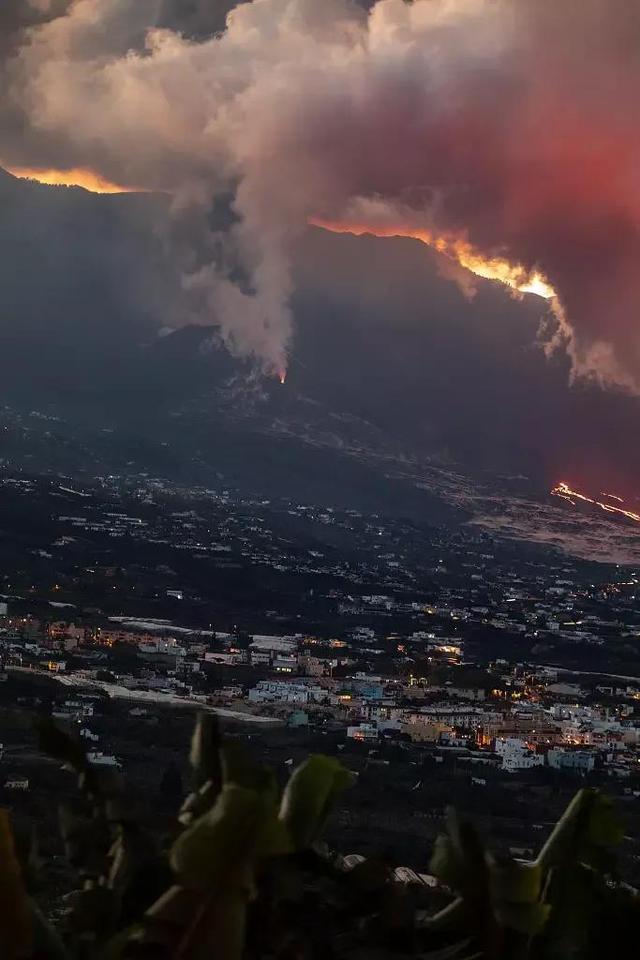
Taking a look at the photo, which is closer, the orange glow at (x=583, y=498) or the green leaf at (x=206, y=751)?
the green leaf at (x=206, y=751)

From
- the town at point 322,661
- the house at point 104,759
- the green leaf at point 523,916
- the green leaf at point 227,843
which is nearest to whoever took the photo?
the green leaf at point 227,843

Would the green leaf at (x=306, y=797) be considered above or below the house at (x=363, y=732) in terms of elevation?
above

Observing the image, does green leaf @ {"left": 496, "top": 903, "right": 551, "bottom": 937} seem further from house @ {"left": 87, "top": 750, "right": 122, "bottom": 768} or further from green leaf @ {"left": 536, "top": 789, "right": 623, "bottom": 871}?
house @ {"left": 87, "top": 750, "right": 122, "bottom": 768}

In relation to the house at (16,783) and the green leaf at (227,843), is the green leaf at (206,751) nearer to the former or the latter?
the green leaf at (227,843)

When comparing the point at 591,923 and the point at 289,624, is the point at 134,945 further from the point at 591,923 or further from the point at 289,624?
the point at 289,624

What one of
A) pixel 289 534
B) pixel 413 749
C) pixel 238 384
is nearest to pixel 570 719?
pixel 413 749

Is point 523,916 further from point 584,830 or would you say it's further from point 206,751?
point 206,751

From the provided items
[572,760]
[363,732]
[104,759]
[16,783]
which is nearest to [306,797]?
[16,783]

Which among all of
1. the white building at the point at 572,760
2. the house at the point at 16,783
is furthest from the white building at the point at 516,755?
the house at the point at 16,783
